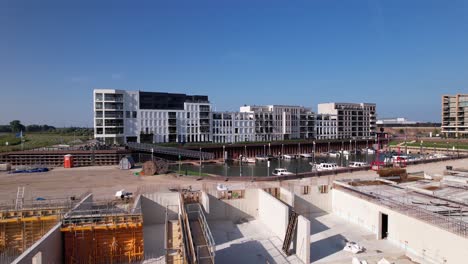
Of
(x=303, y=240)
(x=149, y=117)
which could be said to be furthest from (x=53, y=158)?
(x=303, y=240)

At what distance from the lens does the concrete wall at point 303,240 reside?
49.5 ft

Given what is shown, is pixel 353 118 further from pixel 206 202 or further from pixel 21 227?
pixel 21 227

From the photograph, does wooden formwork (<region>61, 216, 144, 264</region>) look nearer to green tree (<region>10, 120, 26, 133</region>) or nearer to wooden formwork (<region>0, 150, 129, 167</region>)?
wooden formwork (<region>0, 150, 129, 167</region>)

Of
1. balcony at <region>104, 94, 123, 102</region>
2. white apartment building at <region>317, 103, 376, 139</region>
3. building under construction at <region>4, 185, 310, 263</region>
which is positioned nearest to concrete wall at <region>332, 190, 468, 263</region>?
building under construction at <region>4, 185, 310, 263</region>

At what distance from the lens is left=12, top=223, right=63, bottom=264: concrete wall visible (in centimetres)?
1112

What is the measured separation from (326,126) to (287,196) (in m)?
71.1

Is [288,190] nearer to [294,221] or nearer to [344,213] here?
[344,213]

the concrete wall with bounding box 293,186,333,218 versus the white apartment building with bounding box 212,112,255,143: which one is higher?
the white apartment building with bounding box 212,112,255,143

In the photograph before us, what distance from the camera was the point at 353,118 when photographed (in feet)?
310

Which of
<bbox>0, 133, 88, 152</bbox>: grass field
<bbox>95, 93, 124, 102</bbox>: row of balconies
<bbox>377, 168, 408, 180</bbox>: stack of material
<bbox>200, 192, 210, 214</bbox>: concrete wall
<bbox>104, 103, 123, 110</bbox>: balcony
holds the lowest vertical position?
<bbox>200, 192, 210, 214</bbox>: concrete wall

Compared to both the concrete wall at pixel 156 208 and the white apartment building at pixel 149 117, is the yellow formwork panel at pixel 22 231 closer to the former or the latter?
the concrete wall at pixel 156 208

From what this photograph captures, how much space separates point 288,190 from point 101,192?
51.9 feet

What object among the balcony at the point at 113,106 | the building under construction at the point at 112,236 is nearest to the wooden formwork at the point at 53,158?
the balcony at the point at 113,106

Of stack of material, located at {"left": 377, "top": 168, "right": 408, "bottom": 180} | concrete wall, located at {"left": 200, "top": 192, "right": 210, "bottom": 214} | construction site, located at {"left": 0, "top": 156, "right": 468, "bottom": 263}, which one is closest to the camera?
construction site, located at {"left": 0, "top": 156, "right": 468, "bottom": 263}
